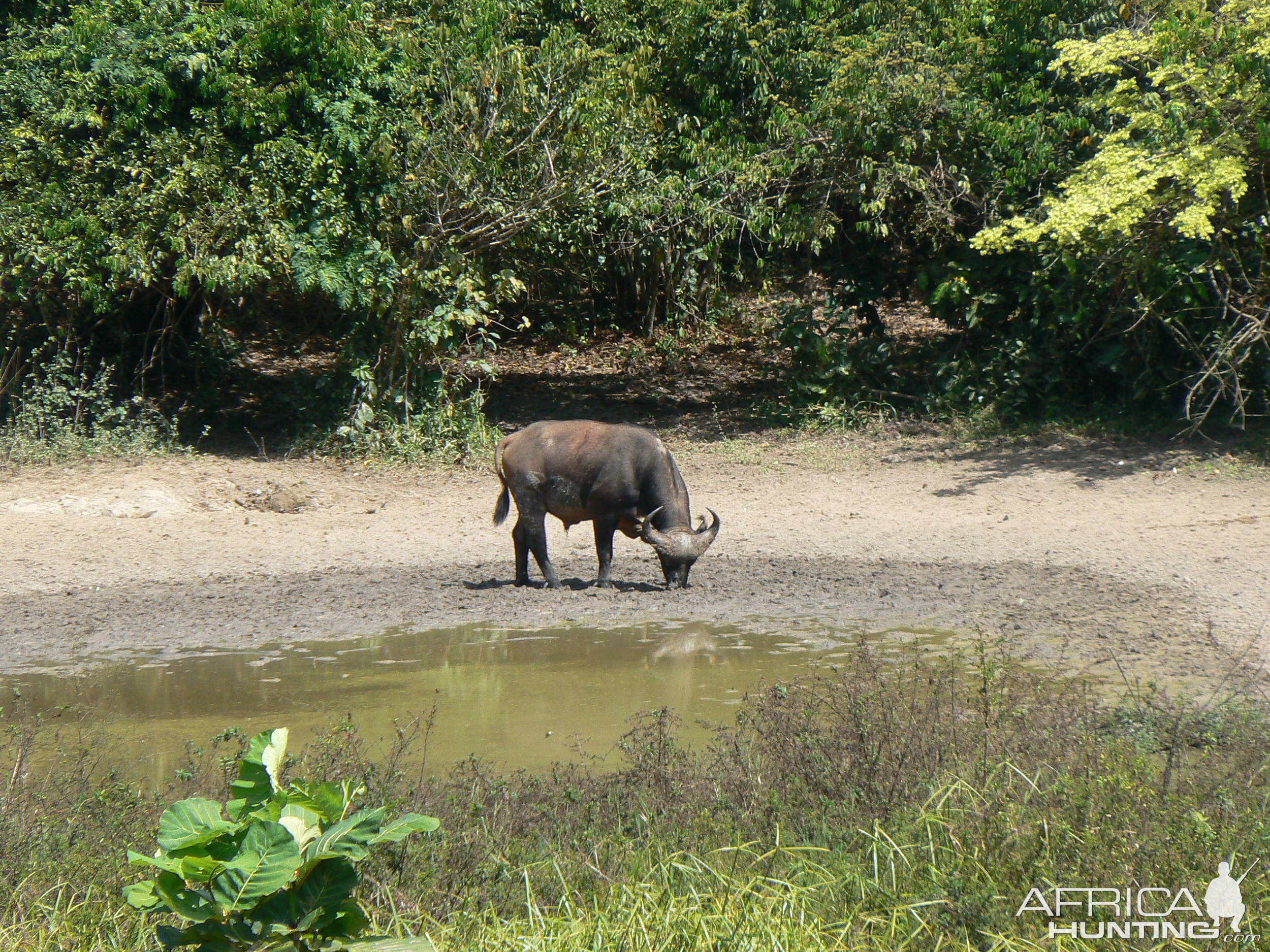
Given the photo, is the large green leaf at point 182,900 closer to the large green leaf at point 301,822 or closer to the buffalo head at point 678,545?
the large green leaf at point 301,822

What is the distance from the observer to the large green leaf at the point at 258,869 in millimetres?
3193

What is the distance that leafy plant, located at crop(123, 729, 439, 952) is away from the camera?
10.7 ft

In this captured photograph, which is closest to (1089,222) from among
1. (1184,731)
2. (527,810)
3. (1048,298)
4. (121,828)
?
(1048,298)

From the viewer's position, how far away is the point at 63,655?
340 inches

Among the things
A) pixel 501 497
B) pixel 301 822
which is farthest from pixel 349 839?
pixel 501 497

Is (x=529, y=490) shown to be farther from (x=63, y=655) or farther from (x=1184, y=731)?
(x=1184, y=731)

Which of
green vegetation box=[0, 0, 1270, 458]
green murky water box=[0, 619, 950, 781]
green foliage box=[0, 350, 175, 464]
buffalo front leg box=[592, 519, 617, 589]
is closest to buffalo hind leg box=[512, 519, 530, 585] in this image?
buffalo front leg box=[592, 519, 617, 589]

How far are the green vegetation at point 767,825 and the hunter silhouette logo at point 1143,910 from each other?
50mm

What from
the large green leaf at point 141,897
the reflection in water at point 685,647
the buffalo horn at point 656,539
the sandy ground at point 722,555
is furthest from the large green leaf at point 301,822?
the buffalo horn at point 656,539

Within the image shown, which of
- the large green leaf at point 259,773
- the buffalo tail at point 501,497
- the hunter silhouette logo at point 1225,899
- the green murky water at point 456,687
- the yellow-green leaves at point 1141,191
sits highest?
the yellow-green leaves at point 1141,191

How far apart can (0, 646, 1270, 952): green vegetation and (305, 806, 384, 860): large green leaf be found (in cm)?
18

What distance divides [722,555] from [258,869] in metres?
8.51

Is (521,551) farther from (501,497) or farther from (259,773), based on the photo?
(259,773)

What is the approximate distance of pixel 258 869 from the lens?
3.21 metres
